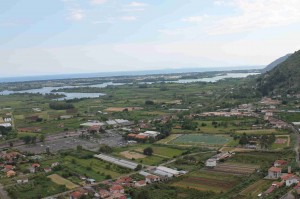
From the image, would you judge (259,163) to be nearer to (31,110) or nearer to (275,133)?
(275,133)

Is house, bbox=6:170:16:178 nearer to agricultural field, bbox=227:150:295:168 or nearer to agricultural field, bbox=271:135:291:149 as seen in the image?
agricultural field, bbox=227:150:295:168

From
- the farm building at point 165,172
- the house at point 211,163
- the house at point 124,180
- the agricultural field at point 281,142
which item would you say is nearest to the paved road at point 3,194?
the house at point 124,180

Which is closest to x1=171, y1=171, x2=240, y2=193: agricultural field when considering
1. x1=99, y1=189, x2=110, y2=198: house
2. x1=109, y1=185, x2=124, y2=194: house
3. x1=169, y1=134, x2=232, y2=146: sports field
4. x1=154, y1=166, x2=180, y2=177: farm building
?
x1=154, y1=166, x2=180, y2=177: farm building

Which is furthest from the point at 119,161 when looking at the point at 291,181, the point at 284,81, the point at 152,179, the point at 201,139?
the point at 284,81

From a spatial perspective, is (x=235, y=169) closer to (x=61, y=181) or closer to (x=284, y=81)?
(x=61, y=181)

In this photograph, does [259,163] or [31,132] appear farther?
[31,132]

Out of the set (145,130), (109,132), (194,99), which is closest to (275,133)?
(145,130)
